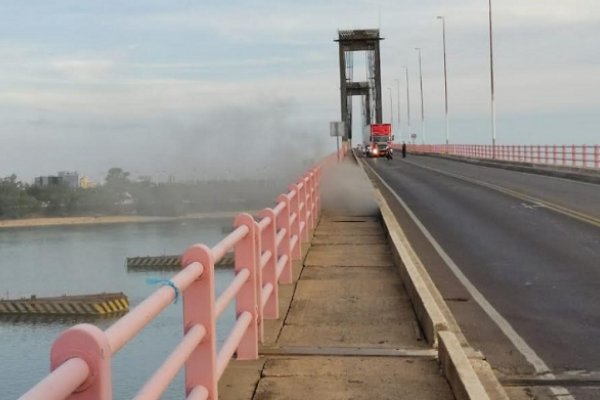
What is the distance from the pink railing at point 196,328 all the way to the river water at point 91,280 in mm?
506

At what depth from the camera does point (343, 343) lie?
24.0 ft

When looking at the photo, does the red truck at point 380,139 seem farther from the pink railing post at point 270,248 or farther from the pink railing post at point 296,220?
the pink railing post at point 270,248

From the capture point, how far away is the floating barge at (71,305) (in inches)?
2360

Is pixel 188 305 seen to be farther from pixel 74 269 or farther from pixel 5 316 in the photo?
pixel 74 269

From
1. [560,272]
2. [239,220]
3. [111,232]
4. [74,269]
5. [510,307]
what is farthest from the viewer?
[111,232]

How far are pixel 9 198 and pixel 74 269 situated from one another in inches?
1569

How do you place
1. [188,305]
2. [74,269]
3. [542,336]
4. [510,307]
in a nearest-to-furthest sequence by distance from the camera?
[188,305]
[542,336]
[510,307]
[74,269]

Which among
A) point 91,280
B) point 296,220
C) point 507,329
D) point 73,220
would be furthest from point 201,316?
point 73,220

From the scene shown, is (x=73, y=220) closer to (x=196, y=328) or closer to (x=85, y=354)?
(x=196, y=328)

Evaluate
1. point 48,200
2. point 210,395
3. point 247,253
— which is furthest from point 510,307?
point 48,200

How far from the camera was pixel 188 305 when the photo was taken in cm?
442

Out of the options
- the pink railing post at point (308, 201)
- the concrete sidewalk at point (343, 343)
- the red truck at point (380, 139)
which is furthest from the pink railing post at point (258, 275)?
the red truck at point (380, 139)

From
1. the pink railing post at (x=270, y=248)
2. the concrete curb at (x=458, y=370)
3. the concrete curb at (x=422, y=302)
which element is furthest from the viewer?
the pink railing post at (x=270, y=248)

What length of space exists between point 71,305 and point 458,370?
201 ft
